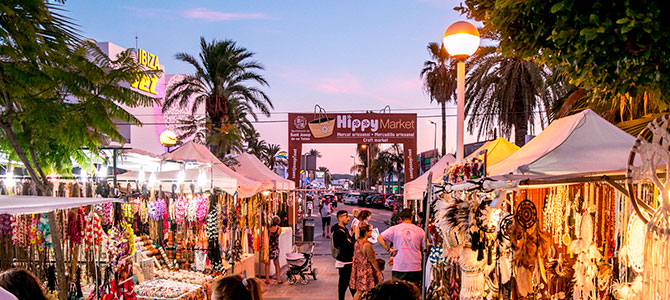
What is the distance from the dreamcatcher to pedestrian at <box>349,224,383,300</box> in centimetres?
583

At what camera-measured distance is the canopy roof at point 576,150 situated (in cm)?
385

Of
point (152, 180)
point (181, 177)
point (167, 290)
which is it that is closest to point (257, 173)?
point (181, 177)

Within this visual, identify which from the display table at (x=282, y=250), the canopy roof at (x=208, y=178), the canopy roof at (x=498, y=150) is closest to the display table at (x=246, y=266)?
the display table at (x=282, y=250)

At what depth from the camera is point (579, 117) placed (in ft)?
15.0

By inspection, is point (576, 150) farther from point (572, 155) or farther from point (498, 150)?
point (498, 150)

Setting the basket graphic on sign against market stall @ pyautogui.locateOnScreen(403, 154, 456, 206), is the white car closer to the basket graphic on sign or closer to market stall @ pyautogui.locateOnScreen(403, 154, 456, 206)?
the basket graphic on sign

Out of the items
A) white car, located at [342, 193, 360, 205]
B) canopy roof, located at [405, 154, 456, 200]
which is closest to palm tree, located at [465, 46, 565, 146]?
canopy roof, located at [405, 154, 456, 200]

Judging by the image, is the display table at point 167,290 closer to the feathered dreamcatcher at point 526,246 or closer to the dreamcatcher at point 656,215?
the feathered dreamcatcher at point 526,246

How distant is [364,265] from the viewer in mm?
8508

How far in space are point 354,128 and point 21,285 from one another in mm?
17007

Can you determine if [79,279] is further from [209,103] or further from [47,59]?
[209,103]

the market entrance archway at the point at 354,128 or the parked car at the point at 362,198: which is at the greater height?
the market entrance archway at the point at 354,128

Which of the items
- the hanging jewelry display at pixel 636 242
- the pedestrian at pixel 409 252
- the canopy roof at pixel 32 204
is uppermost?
the canopy roof at pixel 32 204

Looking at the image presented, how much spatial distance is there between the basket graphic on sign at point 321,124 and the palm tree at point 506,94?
6005 millimetres
